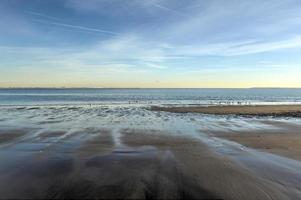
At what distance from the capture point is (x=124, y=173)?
30.0 ft

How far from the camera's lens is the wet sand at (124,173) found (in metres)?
7.53

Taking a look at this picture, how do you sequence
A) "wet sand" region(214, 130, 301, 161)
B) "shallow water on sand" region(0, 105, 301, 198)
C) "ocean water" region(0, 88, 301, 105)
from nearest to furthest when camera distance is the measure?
"shallow water on sand" region(0, 105, 301, 198), "wet sand" region(214, 130, 301, 161), "ocean water" region(0, 88, 301, 105)

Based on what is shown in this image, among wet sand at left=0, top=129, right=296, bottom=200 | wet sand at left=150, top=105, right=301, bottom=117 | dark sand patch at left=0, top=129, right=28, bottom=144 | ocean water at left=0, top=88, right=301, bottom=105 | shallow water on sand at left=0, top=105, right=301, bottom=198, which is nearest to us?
wet sand at left=0, top=129, right=296, bottom=200

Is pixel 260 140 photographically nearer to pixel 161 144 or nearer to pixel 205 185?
pixel 161 144

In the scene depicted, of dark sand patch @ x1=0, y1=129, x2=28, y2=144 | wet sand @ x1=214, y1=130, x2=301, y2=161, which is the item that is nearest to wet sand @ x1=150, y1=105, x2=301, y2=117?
wet sand @ x1=214, y1=130, x2=301, y2=161

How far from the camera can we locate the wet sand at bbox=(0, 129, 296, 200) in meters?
7.53

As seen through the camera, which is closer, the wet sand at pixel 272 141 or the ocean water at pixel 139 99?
the wet sand at pixel 272 141

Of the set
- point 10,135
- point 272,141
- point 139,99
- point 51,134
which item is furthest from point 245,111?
point 139,99

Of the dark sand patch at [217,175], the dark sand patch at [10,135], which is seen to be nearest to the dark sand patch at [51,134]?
the dark sand patch at [10,135]

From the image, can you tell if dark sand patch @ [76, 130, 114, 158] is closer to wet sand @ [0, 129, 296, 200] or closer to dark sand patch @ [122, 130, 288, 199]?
wet sand @ [0, 129, 296, 200]

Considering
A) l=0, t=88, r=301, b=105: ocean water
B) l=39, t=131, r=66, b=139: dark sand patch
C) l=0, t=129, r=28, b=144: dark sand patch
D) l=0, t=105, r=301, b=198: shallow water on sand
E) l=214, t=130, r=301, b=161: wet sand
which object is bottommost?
l=0, t=88, r=301, b=105: ocean water

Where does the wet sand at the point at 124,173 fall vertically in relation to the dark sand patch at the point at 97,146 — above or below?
above

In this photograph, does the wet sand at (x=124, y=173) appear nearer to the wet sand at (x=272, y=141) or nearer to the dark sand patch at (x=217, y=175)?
the dark sand patch at (x=217, y=175)

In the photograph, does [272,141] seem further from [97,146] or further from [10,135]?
[10,135]
